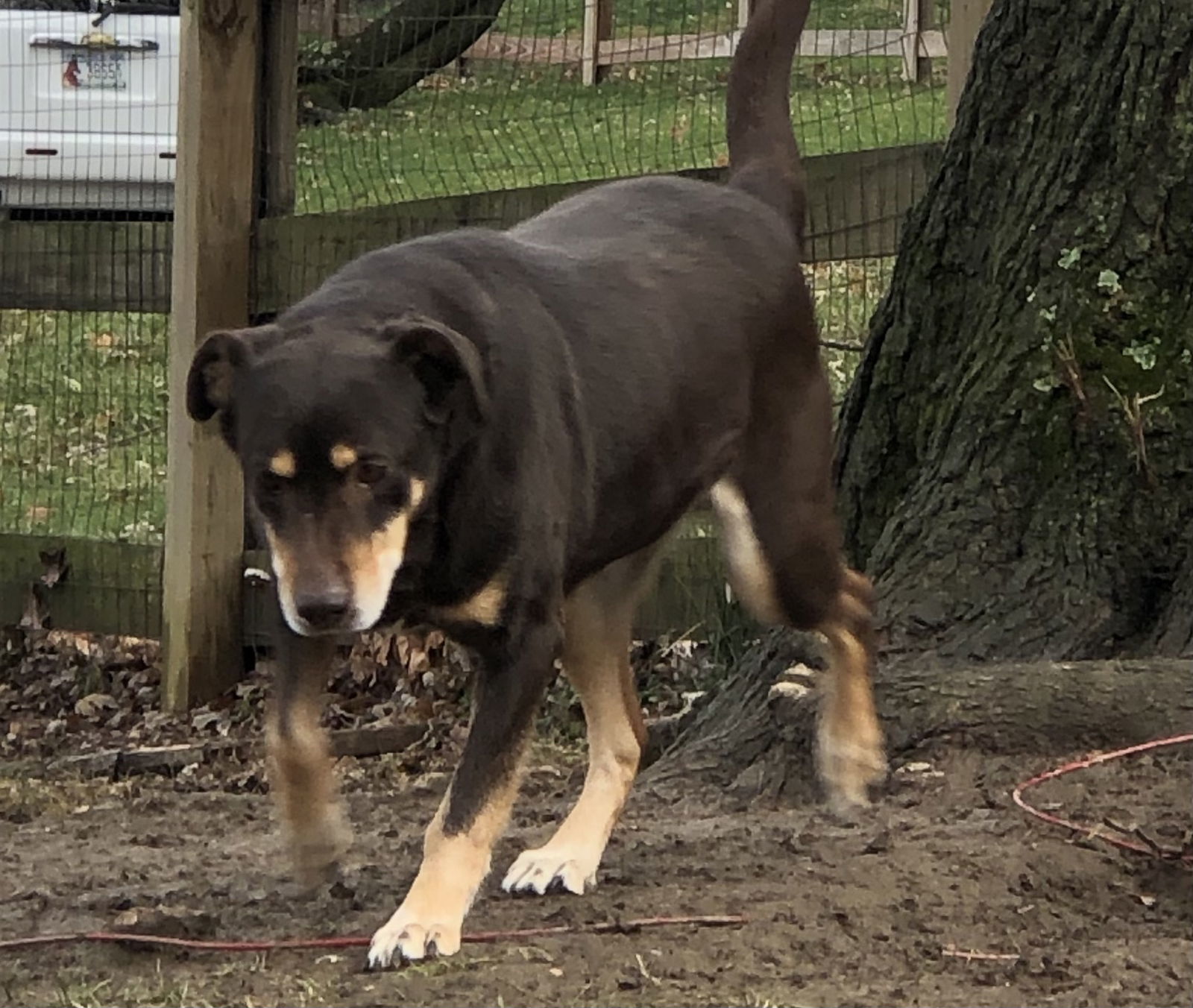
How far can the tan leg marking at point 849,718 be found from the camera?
4996 millimetres

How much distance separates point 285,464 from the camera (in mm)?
3682

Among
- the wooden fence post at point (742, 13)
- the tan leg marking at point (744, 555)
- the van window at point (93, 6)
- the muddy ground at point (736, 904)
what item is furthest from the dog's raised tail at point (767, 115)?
the van window at point (93, 6)

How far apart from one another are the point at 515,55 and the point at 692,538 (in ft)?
6.23

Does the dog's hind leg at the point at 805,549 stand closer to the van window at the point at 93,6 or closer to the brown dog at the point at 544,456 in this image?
the brown dog at the point at 544,456

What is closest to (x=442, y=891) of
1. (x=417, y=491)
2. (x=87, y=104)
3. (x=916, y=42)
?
(x=417, y=491)

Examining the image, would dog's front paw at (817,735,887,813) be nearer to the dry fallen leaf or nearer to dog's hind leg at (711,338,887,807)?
dog's hind leg at (711,338,887,807)

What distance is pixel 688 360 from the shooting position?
4594 millimetres

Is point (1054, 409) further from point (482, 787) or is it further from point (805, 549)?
point (482, 787)

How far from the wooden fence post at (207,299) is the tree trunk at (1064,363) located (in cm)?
221

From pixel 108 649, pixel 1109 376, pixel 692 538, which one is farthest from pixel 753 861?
pixel 108 649

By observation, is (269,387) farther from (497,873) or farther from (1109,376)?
(1109,376)

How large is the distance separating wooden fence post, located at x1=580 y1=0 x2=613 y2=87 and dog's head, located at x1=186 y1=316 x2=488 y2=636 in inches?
143

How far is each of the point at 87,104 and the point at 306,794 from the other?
21.6 ft

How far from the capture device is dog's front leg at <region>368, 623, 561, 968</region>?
3938mm
